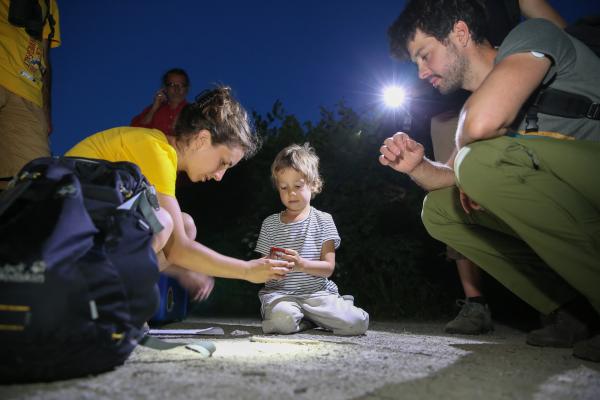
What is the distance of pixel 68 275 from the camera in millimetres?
1178

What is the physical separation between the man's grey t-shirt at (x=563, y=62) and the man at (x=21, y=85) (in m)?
2.69

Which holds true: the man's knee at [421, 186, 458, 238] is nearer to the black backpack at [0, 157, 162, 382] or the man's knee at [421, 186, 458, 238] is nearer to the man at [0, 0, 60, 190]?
the black backpack at [0, 157, 162, 382]

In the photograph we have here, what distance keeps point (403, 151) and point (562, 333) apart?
1180 mm

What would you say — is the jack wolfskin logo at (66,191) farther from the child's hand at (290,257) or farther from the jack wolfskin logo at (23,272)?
the child's hand at (290,257)

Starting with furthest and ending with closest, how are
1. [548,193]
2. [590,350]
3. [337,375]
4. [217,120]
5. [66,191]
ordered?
1. [217,120]
2. [548,193]
3. [590,350]
4. [337,375]
5. [66,191]

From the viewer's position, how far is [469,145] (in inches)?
78.3

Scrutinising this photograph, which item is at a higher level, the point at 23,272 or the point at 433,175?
the point at 433,175

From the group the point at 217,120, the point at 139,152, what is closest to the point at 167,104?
the point at 217,120

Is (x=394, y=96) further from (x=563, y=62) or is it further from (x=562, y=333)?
(x=562, y=333)

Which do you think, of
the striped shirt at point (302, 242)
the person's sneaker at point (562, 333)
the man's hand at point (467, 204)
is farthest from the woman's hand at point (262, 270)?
the person's sneaker at point (562, 333)

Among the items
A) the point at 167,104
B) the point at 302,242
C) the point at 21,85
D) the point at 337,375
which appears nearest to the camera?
the point at 337,375

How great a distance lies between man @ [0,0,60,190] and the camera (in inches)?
105

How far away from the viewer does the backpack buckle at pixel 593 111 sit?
1.96 m

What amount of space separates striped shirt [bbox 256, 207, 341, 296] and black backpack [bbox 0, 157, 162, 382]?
1.77 meters
